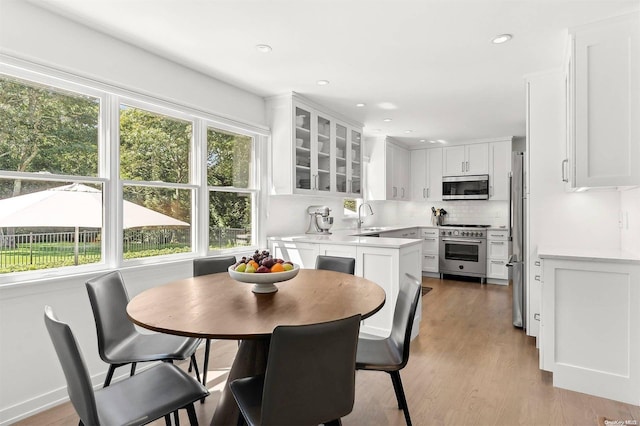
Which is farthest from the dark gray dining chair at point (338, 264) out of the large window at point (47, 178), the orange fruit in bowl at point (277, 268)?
the large window at point (47, 178)

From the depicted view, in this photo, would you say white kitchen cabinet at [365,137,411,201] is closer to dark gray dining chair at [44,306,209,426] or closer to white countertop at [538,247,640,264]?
white countertop at [538,247,640,264]

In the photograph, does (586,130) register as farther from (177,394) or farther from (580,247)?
(177,394)

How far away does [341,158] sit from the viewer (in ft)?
15.6

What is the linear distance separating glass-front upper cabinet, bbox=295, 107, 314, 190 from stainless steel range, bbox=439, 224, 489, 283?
10.6ft

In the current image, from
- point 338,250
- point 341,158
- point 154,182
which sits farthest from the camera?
point 341,158

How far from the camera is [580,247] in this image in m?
3.00

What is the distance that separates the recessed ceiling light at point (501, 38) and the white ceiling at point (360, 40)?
0.04m

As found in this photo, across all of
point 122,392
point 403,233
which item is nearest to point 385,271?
point 122,392

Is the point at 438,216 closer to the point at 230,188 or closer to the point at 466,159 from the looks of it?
the point at 466,159

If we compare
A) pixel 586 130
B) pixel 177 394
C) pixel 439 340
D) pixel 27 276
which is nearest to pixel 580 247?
pixel 586 130

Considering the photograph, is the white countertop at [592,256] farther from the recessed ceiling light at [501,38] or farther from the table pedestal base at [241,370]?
the table pedestal base at [241,370]

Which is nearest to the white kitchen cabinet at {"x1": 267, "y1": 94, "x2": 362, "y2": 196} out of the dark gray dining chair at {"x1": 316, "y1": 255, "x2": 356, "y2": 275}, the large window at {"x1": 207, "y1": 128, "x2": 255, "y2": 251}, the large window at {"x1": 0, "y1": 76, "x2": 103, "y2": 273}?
the large window at {"x1": 207, "y1": 128, "x2": 255, "y2": 251}

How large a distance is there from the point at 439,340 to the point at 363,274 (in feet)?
3.05

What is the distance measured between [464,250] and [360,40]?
4.51 meters
